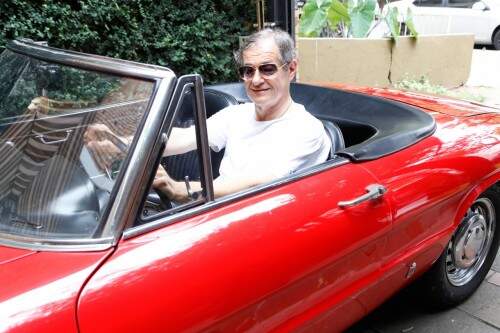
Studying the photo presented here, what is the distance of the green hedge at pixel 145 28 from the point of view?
449 centimetres

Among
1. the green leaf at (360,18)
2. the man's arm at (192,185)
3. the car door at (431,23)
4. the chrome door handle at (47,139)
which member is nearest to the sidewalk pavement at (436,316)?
the man's arm at (192,185)

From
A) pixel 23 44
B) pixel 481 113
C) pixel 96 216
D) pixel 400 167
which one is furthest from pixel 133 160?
pixel 481 113

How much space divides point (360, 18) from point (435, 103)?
5.34 m

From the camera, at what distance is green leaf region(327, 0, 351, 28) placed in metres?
7.69

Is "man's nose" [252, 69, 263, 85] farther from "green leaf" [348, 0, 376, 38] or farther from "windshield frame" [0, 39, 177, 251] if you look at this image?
"green leaf" [348, 0, 376, 38]

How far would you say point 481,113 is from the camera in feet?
9.25

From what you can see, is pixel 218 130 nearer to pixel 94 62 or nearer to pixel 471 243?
pixel 94 62

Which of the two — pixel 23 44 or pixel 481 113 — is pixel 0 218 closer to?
pixel 23 44

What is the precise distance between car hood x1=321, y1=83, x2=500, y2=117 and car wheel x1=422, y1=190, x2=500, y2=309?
1.55ft

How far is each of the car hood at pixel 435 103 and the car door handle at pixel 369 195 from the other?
1039 mm

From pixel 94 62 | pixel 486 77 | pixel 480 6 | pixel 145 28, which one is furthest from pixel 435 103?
pixel 480 6

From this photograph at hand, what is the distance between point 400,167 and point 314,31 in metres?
5.97

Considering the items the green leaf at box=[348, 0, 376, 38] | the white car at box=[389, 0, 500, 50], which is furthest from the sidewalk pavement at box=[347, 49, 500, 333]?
the white car at box=[389, 0, 500, 50]

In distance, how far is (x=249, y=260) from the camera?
1500 millimetres
